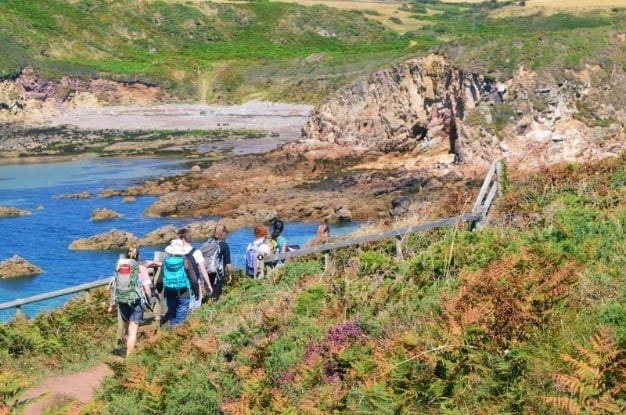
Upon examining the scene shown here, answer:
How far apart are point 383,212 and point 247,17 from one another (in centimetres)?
9084

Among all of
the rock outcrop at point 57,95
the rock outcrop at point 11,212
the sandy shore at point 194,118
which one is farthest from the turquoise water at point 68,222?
the rock outcrop at point 57,95

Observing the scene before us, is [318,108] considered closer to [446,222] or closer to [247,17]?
[446,222]

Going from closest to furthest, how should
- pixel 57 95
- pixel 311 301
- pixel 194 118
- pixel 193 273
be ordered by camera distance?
pixel 311 301
pixel 193 273
pixel 194 118
pixel 57 95

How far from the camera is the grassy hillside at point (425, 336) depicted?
6375 millimetres

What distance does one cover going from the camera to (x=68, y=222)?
41625 mm

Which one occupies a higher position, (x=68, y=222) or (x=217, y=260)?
(x=217, y=260)

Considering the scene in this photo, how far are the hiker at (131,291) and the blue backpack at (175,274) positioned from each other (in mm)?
254

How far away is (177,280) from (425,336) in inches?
180

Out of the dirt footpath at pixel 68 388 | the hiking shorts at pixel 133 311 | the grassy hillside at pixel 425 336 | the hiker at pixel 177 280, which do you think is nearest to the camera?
the grassy hillside at pixel 425 336

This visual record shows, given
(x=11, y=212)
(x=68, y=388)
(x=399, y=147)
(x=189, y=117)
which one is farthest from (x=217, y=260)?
(x=189, y=117)

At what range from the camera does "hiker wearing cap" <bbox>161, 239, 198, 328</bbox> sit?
36.4 ft

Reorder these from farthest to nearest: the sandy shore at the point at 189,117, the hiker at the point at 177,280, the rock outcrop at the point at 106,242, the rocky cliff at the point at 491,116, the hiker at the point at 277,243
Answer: the sandy shore at the point at 189,117 < the rocky cliff at the point at 491,116 < the rock outcrop at the point at 106,242 < the hiker at the point at 277,243 < the hiker at the point at 177,280

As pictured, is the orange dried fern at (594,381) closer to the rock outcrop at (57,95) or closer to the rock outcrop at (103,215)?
the rock outcrop at (103,215)

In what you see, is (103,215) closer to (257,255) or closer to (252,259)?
(252,259)
